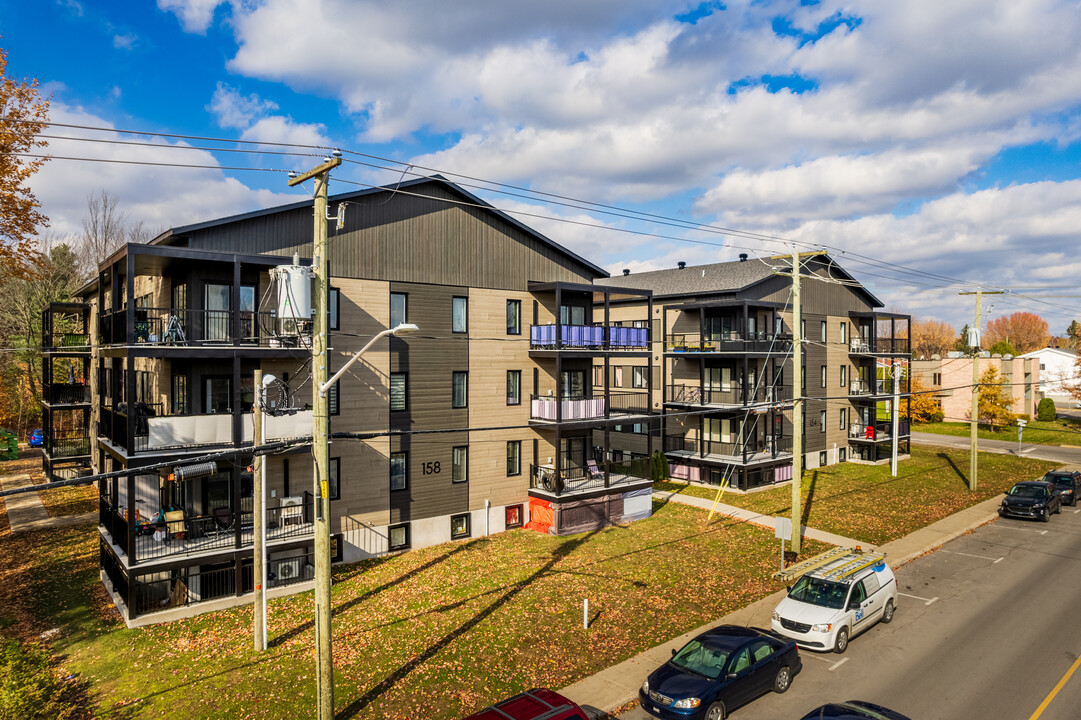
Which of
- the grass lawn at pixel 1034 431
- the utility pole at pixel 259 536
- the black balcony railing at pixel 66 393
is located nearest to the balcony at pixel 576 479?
the utility pole at pixel 259 536

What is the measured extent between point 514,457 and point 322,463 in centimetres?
1584

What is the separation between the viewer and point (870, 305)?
46375 millimetres

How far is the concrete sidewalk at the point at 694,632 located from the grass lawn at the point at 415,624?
15.6 inches

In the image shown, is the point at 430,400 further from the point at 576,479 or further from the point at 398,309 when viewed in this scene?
the point at 576,479

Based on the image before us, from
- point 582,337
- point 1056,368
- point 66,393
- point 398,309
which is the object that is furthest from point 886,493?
point 1056,368

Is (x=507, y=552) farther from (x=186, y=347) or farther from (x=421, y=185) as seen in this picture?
(x=421, y=185)

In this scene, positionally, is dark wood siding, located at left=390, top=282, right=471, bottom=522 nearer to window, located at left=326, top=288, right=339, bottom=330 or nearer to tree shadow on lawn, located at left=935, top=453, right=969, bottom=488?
window, located at left=326, top=288, right=339, bottom=330

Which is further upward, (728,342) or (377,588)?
(728,342)

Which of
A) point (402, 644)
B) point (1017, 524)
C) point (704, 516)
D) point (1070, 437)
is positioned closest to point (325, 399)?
point (402, 644)

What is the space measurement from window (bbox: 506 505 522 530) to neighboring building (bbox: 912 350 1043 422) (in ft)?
188

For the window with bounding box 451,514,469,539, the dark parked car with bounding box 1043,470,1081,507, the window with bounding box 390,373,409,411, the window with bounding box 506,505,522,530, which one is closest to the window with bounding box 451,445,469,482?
the window with bounding box 451,514,469,539

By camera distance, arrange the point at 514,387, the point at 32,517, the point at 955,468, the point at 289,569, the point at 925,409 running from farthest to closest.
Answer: the point at 925,409 < the point at 955,468 < the point at 32,517 < the point at 514,387 < the point at 289,569

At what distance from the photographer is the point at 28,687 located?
13.1 metres

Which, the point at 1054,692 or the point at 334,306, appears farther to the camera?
the point at 334,306
